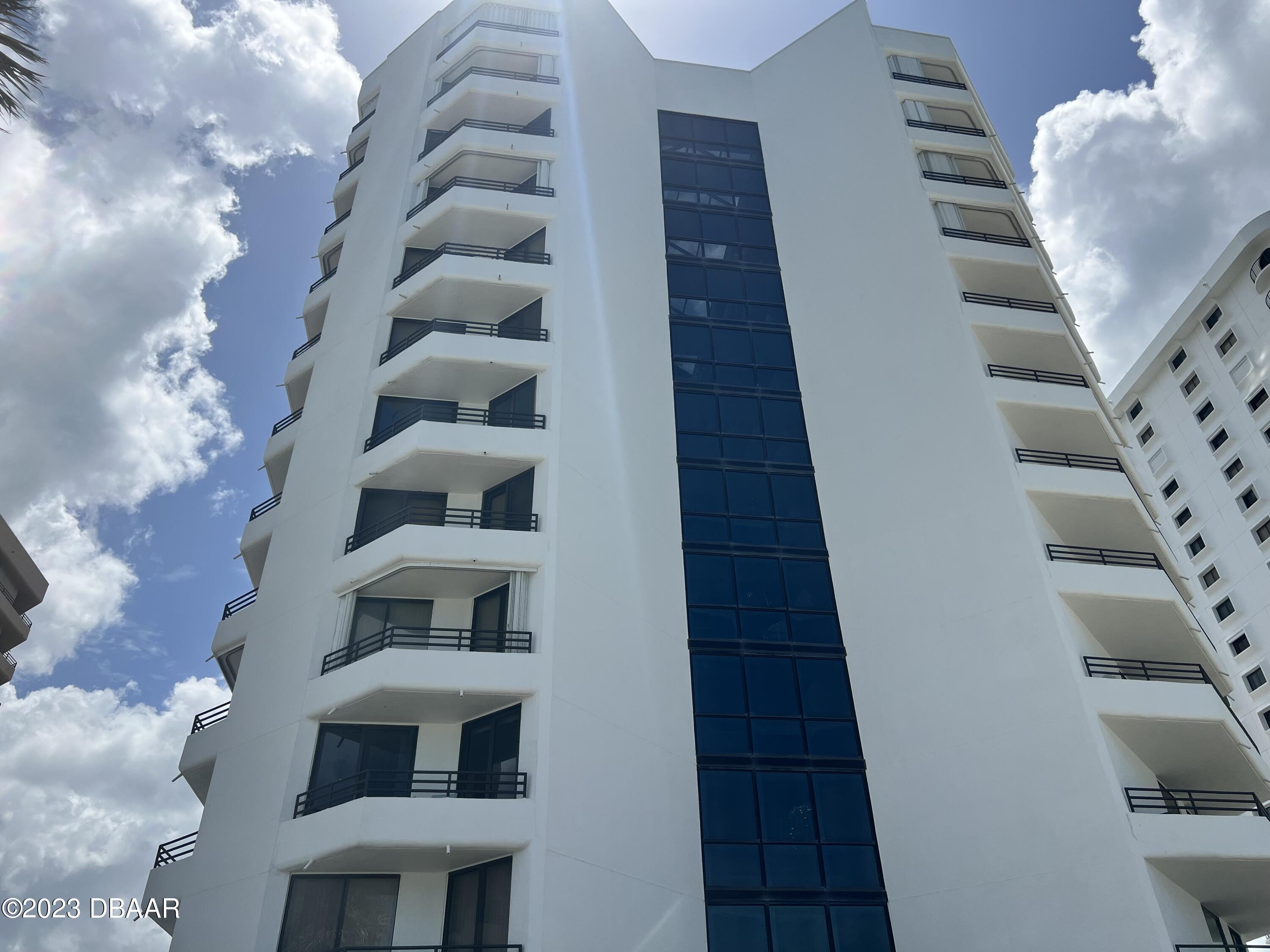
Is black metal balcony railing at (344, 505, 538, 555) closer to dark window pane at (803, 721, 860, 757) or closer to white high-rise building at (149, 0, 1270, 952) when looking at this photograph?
white high-rise building at (149, 0, 1270, 952)

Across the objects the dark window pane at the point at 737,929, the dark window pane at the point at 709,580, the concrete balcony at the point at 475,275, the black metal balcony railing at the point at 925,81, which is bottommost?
the dark window pane at the point at 737,929

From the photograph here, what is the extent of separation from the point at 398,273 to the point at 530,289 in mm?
4859

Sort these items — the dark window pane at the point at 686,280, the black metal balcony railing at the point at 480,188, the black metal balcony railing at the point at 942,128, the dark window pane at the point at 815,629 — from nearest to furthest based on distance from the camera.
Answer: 1. the dark window pane at the point at 815,629
2. the black metal balcony railing at the point at 480,188
3. the dark window pane at the point at 686,280
4. the black metal balcony railing at the point at 942,128

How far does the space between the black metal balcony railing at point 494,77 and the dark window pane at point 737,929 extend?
27847 millimetres

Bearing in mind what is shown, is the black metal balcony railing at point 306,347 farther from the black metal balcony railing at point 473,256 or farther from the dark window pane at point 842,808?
the dark window pane at point 842,808

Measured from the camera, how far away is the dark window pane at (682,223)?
115 ft

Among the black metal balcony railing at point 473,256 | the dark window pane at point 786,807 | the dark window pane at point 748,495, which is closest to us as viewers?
the dark window pane at point 786,807

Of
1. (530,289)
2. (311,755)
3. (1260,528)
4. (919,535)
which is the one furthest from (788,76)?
(1260,528)

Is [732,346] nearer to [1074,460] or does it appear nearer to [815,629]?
[815,629]

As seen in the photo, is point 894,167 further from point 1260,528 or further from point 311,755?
point 1260,528

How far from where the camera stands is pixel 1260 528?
55656 millimetres

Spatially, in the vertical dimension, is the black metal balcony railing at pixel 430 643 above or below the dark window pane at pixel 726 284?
below

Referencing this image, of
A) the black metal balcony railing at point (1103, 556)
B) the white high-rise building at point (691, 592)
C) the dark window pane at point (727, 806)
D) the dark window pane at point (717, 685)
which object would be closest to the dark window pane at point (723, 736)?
the white high-rise building at point (691, 592)

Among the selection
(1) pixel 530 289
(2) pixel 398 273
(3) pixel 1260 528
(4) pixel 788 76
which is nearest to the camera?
(1) pixel 530 289
